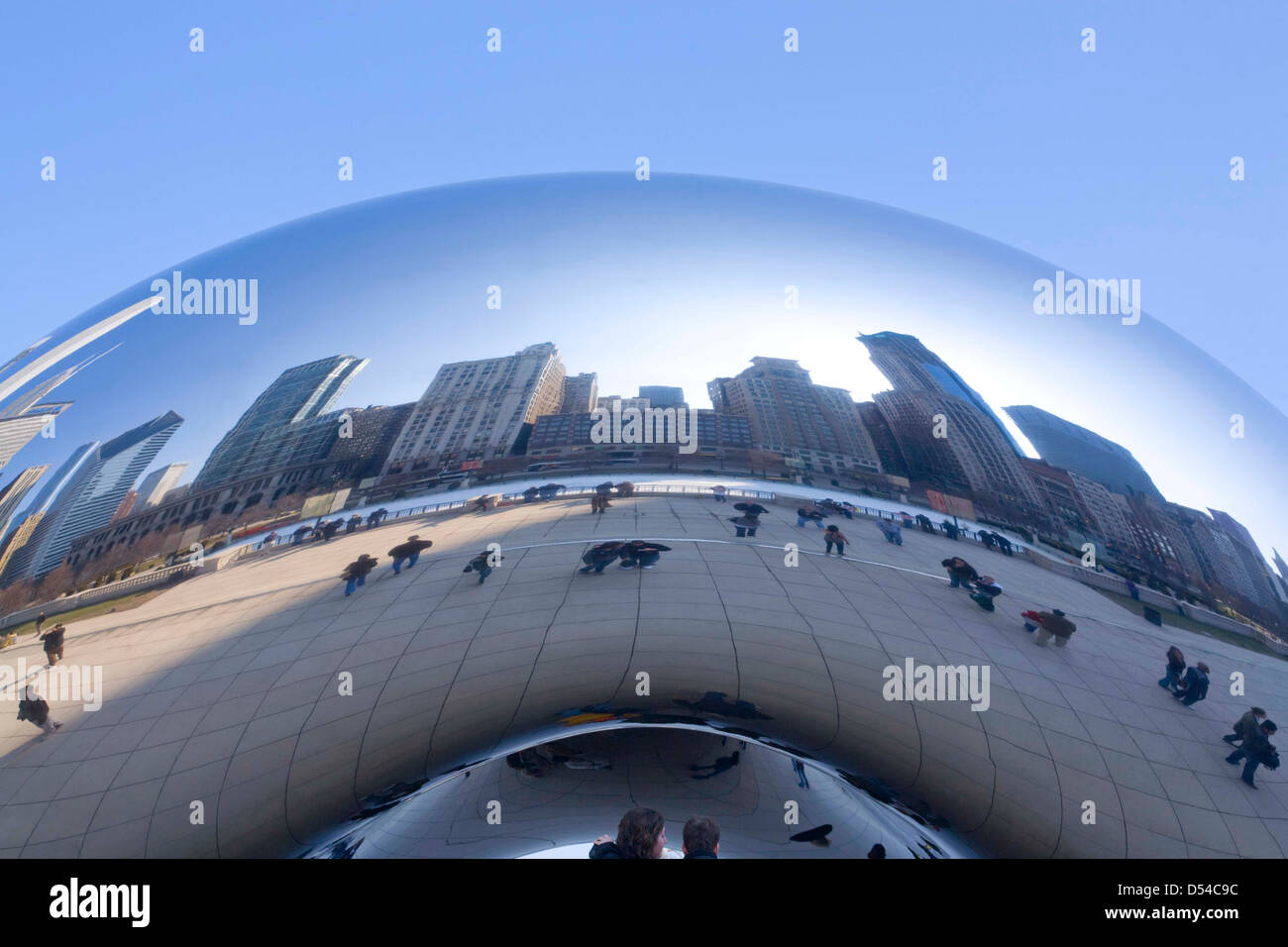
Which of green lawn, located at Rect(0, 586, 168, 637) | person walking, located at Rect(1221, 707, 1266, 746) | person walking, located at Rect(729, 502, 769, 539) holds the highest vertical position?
person walking, located at Rect(729, 502, 769, 539)

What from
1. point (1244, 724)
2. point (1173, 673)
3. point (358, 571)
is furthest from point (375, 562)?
point (1244, 724)

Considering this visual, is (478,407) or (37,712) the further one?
(478,407)

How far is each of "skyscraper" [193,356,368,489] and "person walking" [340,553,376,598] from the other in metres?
0.50

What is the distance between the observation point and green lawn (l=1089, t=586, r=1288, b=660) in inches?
85.7

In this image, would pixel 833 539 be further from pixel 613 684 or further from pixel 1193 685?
pixel 1193 685

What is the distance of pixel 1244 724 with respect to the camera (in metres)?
2.06

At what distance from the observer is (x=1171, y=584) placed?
7.22 ft

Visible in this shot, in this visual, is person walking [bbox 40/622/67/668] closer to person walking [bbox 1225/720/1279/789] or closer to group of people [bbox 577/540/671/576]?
group of people [bbox 577/540/671/576]

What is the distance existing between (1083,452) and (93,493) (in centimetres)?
386

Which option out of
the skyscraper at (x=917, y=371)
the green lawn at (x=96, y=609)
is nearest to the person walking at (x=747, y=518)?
the skyscraper at (x=917, y=371)

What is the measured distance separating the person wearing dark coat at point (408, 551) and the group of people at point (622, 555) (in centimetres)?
63

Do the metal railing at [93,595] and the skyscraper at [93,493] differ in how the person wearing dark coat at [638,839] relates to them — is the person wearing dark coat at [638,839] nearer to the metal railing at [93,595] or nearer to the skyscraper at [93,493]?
the metal railing at [93,595]

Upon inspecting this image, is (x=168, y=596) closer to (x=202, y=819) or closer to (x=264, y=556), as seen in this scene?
(x=264, y=556)

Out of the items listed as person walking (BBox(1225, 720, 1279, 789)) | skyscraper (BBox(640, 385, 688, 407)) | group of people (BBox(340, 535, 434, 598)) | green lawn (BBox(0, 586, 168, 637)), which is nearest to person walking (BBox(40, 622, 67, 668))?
green lawn (BBox(0, 586, 168, 637))
